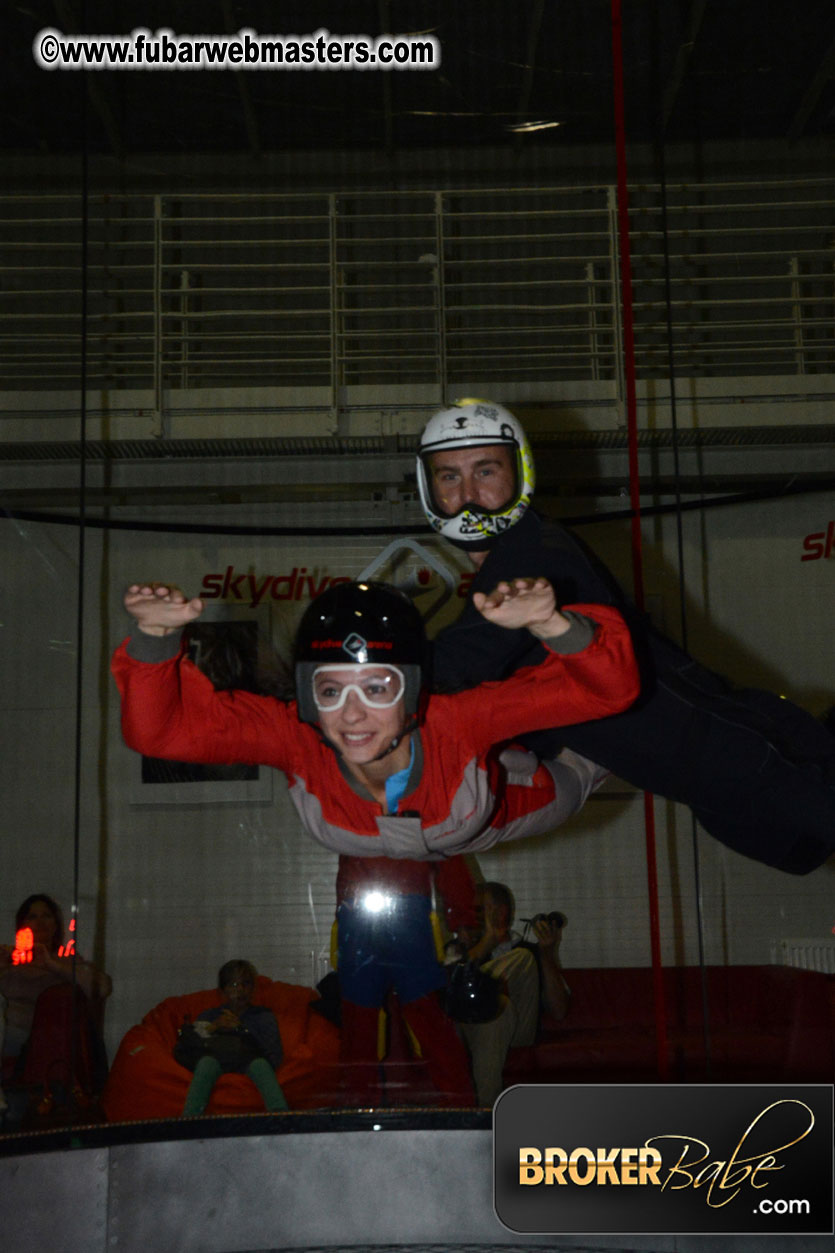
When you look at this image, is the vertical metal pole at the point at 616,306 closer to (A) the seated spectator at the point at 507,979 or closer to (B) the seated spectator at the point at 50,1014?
(A) the seated spectator at the point at 507,979

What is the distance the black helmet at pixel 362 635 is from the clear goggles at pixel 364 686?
0.01 meters

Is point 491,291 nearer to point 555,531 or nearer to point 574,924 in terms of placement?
point 555,531

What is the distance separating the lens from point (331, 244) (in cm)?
327

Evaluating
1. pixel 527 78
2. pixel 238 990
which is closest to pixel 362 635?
pixel 238 990

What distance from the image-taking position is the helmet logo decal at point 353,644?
215cm

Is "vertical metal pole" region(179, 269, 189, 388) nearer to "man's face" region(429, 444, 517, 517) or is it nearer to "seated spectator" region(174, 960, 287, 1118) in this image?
"man's face" region(429, 444, 517, 517)

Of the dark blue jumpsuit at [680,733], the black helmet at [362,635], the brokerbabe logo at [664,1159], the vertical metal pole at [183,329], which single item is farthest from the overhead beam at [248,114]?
the brokerbabe logo at [664,1159]

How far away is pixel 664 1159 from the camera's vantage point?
2.59 metres

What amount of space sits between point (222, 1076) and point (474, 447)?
197cm

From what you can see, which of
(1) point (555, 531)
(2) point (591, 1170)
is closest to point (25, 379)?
(1) point (555, 531)

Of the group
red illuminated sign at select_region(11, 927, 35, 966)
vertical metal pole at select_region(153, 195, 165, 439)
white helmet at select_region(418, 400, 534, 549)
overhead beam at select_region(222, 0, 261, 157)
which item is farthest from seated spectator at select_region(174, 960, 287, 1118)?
overhead beam at select_region(222, 0, 261, 157)

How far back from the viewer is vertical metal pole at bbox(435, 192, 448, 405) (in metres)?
3.26

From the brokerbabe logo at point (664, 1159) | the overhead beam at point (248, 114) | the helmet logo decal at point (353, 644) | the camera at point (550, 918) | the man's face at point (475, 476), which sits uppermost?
the overhead beam at point (248, 114)

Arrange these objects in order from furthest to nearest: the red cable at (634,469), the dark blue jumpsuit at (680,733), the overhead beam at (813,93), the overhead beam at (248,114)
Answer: the overhead beam at (813,93) < the overhead beam at (248,114) < the red cable at (634,469) < the dark blue jumpsuit at (680,733)
